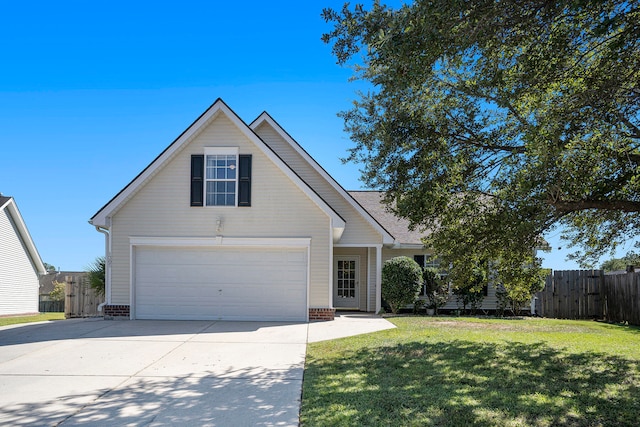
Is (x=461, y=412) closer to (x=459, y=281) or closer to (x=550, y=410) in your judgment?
(x=550, y=410)

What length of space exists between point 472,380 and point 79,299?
16114 mm

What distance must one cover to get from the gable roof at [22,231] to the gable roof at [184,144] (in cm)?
1488

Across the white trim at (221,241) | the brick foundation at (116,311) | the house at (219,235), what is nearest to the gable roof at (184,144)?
the house at (219,235)

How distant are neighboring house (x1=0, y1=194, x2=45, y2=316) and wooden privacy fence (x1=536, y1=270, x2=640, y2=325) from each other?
26.7 m

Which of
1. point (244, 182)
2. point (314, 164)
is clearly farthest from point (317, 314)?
point (314, 164)

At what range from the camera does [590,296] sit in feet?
56.4

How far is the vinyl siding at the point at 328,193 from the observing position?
1678 cm

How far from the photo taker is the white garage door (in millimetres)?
14039

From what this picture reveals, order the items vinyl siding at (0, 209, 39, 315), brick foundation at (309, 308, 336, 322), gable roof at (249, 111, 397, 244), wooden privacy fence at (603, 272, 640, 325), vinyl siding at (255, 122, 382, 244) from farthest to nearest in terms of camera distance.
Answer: vinyl siding at (0, 209, 39, 315) < vinyl siding at (255, 122, 382, 244) < gable roof at (249, 111, 397, 244) < wooden privacy fence at (603, 272, 640, 325) < brick foundation at (309, 308, 336, 322)

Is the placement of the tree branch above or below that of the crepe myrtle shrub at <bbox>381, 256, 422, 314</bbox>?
above

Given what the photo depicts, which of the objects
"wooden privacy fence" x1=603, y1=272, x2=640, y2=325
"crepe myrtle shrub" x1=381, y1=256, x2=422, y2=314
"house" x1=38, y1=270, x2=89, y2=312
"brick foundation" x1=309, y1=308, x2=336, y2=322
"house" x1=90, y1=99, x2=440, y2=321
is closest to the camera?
"house" x1=90, y1=99, x2=440, y2=321

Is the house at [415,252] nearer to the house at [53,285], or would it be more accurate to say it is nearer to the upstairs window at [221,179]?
the upstairs window at [221,179]

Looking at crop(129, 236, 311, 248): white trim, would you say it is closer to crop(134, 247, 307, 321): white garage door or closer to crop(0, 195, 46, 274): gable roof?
crop(134, 247, 307, 321): white garage door

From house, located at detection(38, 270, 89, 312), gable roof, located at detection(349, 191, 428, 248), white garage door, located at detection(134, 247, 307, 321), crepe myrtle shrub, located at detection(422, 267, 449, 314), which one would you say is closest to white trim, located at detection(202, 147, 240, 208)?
white garage door, located at detection(134, 247, 307, 321)
